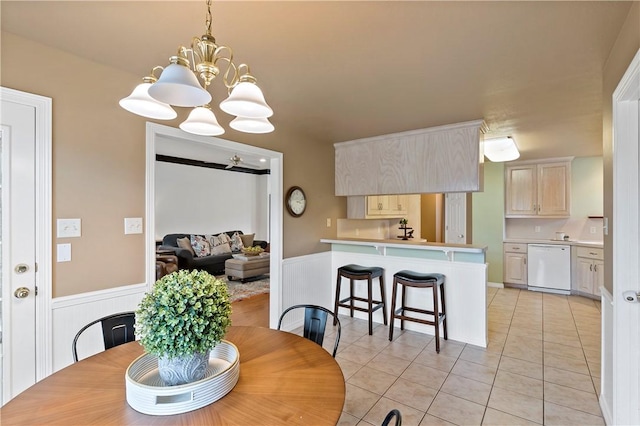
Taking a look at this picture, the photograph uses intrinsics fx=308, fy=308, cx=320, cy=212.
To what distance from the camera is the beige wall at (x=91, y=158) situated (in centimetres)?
189

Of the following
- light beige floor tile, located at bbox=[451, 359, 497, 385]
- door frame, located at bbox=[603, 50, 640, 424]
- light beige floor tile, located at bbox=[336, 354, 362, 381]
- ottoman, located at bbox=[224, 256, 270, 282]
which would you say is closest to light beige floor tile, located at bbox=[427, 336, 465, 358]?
light beige floor tile, located at bbox=[451, 359, 497, 385]

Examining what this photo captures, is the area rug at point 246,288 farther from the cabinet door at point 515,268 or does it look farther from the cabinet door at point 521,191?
the cabinet door at point 521,191

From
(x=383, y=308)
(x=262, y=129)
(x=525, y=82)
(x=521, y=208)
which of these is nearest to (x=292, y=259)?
(x=383, y=308)

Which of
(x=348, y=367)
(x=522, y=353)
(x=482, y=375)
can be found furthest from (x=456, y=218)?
(x=348, y=367)

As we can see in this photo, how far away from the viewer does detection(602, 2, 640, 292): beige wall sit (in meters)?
1.48

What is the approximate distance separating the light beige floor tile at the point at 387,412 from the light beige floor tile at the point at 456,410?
114mm

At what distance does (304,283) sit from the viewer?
381 centimetres

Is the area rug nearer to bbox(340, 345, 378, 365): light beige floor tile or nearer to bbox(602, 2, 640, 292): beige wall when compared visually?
bbox(340, 345, 378, 365): light beige floor tile

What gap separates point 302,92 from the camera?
256 centimetres

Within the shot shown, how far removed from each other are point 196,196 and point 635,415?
7.77 meters

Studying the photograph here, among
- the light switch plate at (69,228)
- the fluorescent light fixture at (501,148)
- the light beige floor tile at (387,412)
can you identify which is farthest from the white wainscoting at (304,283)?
the fluorescent light fixture at (501,148)

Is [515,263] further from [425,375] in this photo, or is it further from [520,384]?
[425,375]

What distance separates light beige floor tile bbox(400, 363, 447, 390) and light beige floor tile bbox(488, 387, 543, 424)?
1.24ft

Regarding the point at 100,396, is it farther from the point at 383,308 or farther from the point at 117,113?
the point at 383,308
